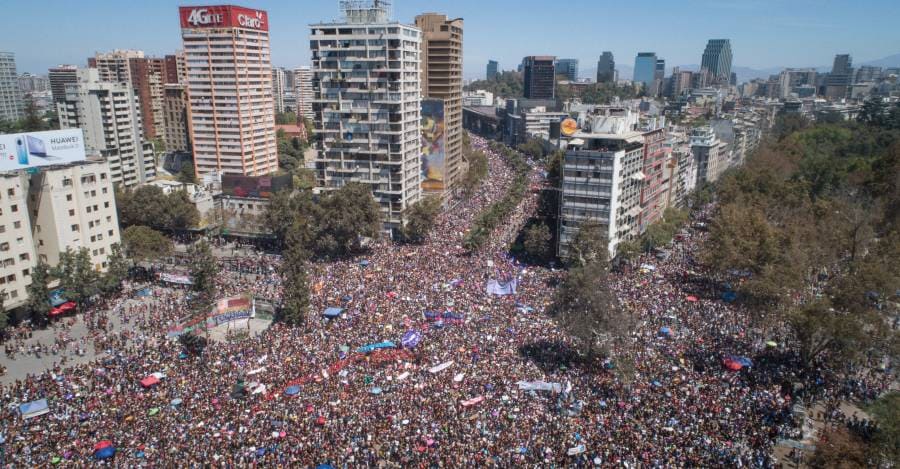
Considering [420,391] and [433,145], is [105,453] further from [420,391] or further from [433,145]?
[433,145]

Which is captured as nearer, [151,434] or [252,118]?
[151,434]

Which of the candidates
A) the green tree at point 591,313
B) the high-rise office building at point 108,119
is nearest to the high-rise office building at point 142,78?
the high-rise office building at point 108,119

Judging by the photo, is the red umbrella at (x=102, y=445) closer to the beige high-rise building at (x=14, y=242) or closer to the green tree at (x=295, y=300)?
the green tree at (x=295, y=300)

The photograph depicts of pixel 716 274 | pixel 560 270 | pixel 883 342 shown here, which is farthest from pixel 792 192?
pixel 883 342

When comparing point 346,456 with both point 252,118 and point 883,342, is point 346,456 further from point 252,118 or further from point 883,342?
point 252,118

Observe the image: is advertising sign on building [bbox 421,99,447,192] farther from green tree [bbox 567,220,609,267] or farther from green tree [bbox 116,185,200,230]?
green tree [bbox 567,220,609,267]

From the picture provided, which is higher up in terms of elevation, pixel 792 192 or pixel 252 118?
pixel 252 118
